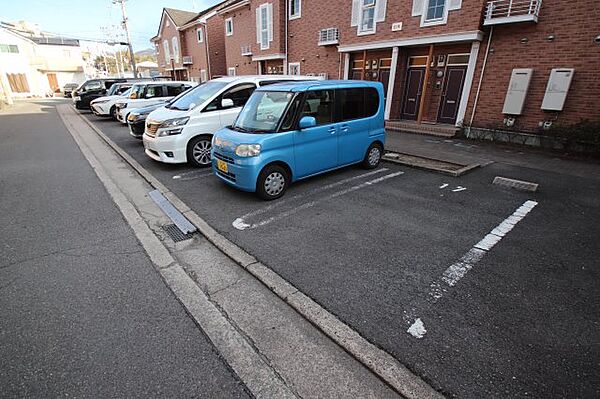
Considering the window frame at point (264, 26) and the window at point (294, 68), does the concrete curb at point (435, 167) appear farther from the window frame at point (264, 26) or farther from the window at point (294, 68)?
the window frame at point (264, 26)

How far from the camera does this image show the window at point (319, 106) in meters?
4.96

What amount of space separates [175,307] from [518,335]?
2.88m

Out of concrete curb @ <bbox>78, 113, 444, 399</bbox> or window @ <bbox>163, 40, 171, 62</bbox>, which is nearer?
concrete curb @ <bbox>78, 113, 444, 399</bbox>

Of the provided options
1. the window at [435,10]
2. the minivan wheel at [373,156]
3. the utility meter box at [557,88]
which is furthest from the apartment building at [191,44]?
the utility meter box at [557,88]

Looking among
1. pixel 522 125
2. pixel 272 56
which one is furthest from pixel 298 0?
pixel 522 125

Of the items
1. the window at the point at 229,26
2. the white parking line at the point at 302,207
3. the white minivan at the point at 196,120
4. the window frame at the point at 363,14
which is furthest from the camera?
the window at the point at 229,26

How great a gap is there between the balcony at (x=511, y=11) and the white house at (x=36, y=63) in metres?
36.0

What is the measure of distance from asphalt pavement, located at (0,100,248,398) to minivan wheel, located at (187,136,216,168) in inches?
94.8

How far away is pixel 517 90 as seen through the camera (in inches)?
345

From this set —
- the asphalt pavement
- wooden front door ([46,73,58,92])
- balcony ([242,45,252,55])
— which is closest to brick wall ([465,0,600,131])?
the asphalt pavement

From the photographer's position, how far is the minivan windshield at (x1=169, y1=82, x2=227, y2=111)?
6687mm

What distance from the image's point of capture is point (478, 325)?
2.37 meters

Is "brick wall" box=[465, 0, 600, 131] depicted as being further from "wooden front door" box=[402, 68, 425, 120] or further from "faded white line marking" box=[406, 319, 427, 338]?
"faded white line marking" box=[406, 319, 427, 338]

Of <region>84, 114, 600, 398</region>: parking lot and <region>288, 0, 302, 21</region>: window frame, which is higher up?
<region>288, 0, 302, 21</region>: window frame
